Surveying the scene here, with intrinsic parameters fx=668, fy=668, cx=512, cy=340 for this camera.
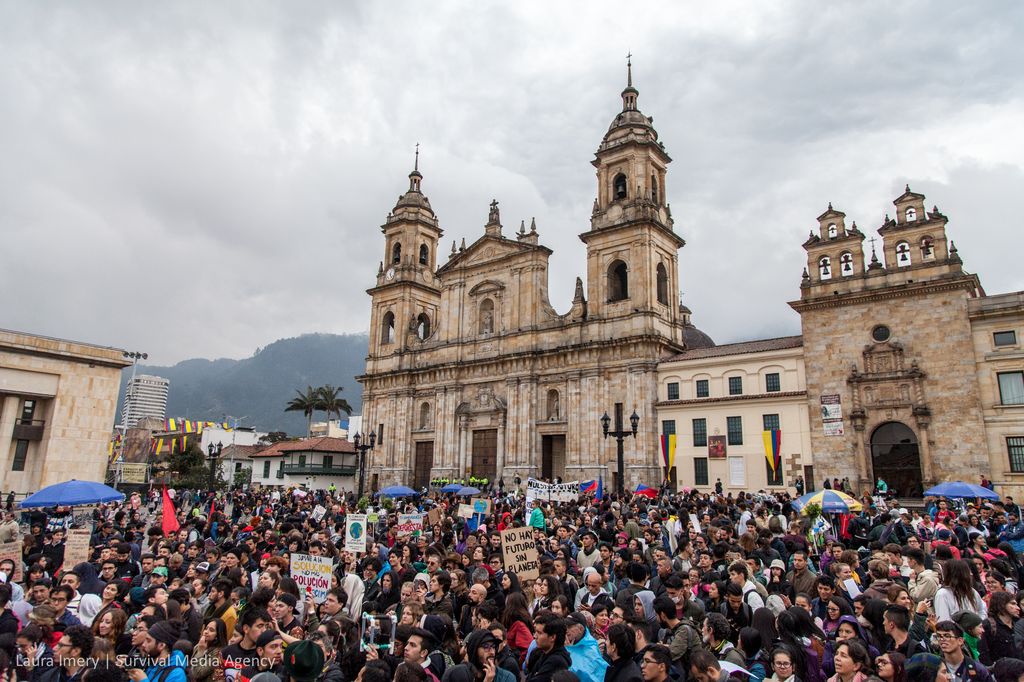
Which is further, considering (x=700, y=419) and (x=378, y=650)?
(x=700, y=419)

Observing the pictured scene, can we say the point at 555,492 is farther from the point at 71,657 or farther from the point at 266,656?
the point at 71,657

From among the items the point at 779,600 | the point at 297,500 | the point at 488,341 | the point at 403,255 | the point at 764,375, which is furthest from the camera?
the point at 403,255

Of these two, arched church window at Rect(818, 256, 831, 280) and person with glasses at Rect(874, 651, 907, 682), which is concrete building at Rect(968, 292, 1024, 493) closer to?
arched church window at Rect(818, 256, 831, 280)

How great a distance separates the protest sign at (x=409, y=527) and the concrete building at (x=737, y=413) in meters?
→ 21.9

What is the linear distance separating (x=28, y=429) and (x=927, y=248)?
47.9 m

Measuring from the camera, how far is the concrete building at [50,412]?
36625 millimetres

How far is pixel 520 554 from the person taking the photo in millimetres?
10508

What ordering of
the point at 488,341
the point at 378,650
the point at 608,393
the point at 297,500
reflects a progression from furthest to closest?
the point at 488,341
the point at 608,393
the point at 297,500
the point at 378,650

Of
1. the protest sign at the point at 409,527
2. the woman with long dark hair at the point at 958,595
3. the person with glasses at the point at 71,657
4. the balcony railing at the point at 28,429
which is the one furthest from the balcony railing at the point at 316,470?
the woman with long dark hair at the point at 958,595

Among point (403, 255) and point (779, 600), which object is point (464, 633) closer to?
point (779, 600)

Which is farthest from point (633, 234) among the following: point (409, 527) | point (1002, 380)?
A: point (409, 527)

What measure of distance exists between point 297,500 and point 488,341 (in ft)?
62.5

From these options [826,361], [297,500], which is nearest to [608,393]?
[826,361]

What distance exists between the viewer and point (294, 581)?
924cm
